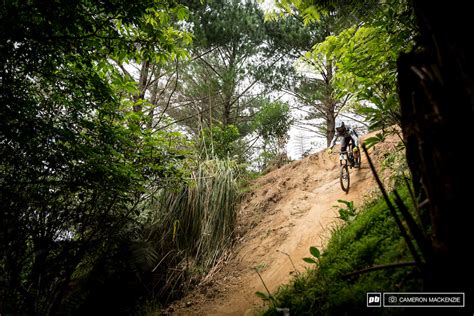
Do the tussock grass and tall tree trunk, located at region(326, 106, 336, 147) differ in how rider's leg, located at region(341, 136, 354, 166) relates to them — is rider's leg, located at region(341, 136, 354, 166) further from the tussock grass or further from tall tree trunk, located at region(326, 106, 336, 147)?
tall tree trunk, located at region(326, 106, 336, 147)

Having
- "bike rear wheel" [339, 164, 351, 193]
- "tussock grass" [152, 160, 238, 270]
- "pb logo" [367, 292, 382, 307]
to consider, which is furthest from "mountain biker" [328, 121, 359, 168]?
"pb logo" [367, 292, 382, 307]

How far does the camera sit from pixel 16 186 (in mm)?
2262

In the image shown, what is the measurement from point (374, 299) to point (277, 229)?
12.8ft

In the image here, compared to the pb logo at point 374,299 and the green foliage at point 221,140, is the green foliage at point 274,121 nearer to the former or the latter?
the green foliage at point 221,140

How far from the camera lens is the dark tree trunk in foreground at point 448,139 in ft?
2.14

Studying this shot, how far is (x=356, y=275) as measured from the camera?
1346mm

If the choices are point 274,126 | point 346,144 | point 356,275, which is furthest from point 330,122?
point 356,275

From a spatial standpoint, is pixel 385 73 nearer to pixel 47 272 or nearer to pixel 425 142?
pixel 425 142

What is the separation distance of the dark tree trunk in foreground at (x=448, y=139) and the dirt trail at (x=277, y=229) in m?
2.35

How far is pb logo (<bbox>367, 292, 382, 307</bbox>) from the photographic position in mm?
1021

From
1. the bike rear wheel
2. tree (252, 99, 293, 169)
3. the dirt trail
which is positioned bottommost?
the dirt trail

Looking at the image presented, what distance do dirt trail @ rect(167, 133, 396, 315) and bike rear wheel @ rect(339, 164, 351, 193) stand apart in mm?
133

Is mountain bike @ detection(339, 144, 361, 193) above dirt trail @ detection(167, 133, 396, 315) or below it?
above

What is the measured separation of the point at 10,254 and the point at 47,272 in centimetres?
47
